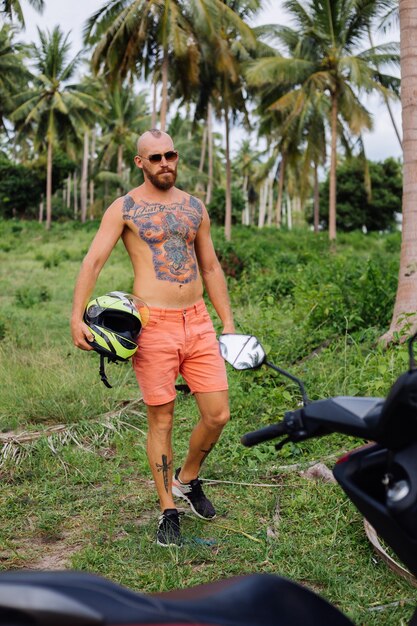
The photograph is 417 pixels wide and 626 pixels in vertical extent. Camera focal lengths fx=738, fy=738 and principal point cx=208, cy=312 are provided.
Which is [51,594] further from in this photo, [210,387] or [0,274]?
[0,274]

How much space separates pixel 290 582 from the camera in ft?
4.60

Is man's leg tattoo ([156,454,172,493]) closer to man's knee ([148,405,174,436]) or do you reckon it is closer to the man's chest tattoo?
man's knee ([148,405,174,436])

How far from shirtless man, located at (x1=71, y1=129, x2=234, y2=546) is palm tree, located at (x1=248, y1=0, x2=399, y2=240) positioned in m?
20.7

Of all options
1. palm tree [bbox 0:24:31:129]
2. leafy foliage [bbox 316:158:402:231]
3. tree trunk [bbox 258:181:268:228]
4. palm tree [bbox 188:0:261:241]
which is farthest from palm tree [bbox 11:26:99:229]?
tree trunk [bbox 258:181:268:228]

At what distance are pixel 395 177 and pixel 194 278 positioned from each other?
131ft

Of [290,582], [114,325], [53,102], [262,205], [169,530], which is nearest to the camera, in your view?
[290,582]

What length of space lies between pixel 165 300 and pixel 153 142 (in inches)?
32.2

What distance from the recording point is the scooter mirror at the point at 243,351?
1.93 m

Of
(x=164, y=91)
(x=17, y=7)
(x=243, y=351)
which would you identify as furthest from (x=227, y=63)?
(x=243, y=351)

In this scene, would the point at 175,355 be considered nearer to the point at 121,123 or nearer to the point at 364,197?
the point at 121,123

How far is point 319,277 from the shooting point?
10070mm

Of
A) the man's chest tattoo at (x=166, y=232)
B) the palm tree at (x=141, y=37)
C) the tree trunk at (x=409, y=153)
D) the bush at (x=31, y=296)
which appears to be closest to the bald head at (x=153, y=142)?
the man's chest tattoo at (x=166, y=232)

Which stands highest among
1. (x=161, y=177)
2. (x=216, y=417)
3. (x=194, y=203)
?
(x=161, y=177)

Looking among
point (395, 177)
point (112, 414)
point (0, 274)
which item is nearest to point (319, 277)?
point (112, 414)
